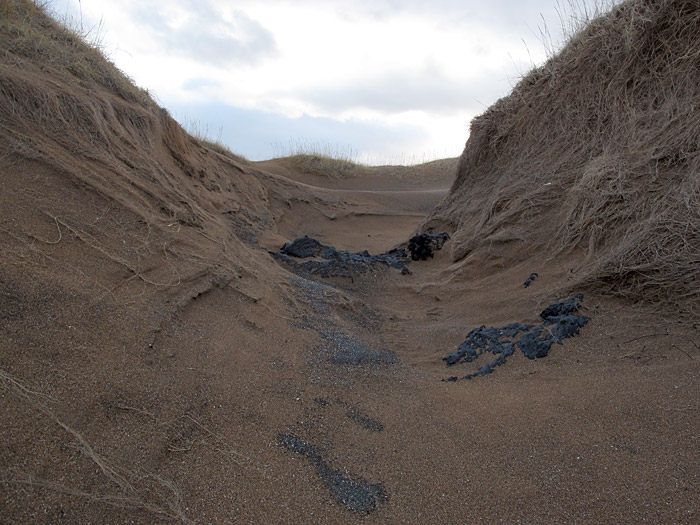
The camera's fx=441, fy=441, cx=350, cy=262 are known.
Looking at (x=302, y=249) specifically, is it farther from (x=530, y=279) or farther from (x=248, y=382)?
(x=248, y=382)

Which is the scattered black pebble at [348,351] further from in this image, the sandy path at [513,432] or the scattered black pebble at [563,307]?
the scattered black pebble at [563,307]

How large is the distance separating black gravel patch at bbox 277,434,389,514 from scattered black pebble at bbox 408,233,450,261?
18.0 feet

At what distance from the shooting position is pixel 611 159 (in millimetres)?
4684

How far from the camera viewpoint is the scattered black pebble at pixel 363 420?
102 inches

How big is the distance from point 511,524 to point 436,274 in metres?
4.63

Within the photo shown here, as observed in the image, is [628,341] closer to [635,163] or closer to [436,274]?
[635,163]

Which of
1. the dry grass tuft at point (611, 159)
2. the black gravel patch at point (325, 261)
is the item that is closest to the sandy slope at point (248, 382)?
the dry grass tuft at point (611, 159)

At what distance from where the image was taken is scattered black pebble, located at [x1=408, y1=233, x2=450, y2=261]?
750 cm

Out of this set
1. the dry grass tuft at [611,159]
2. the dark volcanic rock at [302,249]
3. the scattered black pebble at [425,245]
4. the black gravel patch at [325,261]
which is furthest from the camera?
the scattered black pebble at [425,245]

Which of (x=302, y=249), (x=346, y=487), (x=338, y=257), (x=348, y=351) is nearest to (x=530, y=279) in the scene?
(x=348, y=351)

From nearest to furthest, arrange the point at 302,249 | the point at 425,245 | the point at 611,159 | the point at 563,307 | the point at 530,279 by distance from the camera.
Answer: the point at 563,307
the point at 530,279
the point at 611,159
the point at 302,249
the point at 425,245

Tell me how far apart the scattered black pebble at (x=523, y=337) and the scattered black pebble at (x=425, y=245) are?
3634 mm

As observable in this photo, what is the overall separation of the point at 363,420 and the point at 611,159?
3.95 meters

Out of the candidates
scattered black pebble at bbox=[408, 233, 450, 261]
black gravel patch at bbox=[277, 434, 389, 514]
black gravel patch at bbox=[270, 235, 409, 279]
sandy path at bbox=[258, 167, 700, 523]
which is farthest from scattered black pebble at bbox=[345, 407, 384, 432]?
scattered black pebble at bbox=[408, 233, 450, 261]
